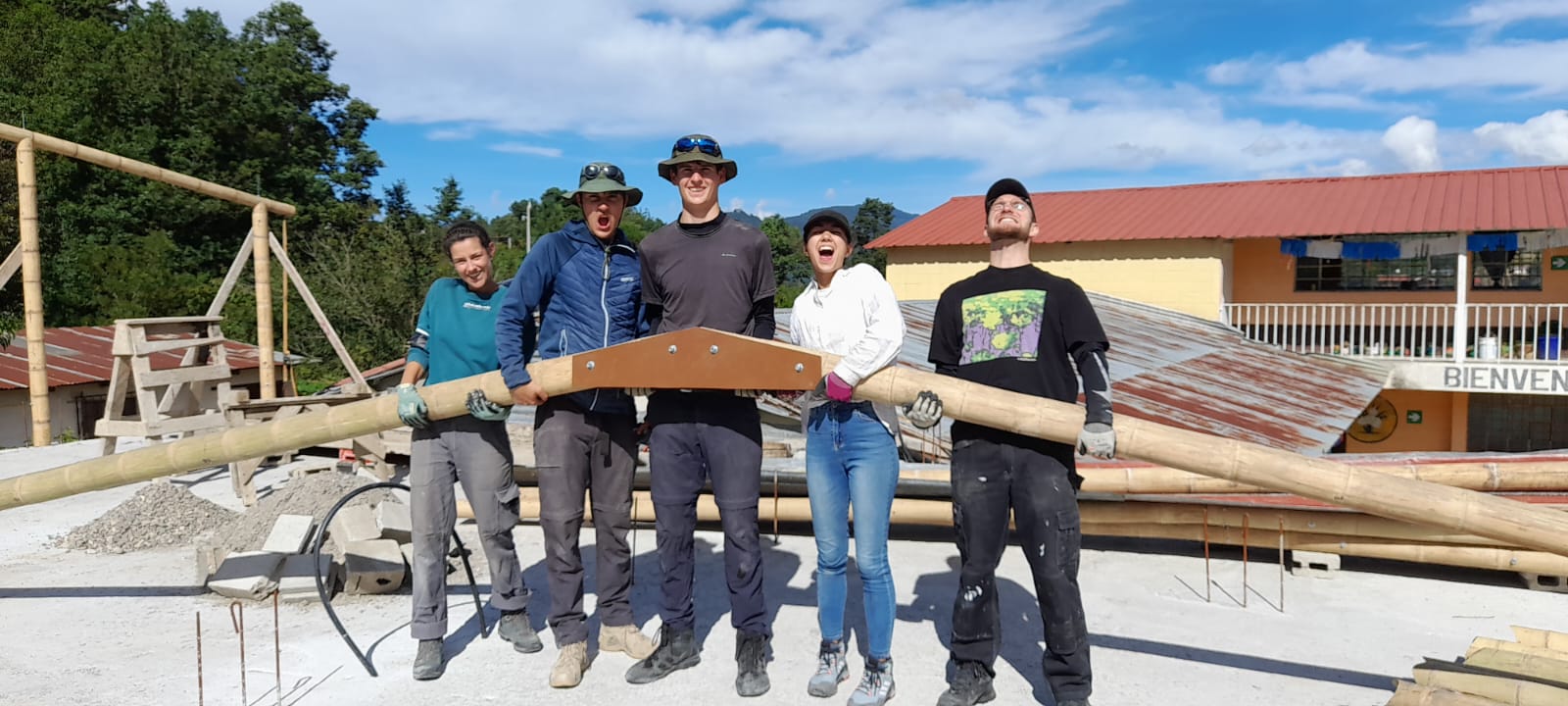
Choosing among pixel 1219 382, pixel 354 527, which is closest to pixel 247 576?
pixel 354 527

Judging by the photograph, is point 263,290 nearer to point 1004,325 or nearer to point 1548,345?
point 1004,325

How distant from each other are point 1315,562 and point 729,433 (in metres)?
4.14

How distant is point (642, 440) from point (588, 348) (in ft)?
2.02

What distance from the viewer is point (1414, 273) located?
1864 cm

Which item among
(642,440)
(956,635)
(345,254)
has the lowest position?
(956,635)

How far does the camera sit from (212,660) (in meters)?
4.05

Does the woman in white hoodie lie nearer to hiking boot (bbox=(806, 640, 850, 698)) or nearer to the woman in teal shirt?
hiking boot (bbox=(806, 640, 850, 698))

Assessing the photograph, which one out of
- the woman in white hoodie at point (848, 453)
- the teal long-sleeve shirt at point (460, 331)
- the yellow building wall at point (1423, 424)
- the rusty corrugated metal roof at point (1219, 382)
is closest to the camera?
the woman in white hoodie at point (848, 453)

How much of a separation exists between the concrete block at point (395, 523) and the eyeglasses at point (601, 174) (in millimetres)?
2623

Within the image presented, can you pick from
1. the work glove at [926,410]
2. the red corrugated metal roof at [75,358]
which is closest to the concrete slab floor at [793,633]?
the work glove at [926,410]

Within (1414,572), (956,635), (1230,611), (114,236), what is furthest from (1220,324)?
(114,236)

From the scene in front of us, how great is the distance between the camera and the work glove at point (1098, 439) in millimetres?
2984

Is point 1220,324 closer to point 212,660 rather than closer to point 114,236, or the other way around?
point 212,660

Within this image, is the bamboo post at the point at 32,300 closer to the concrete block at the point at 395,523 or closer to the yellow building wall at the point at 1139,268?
the concrete block at the point at 395,523
